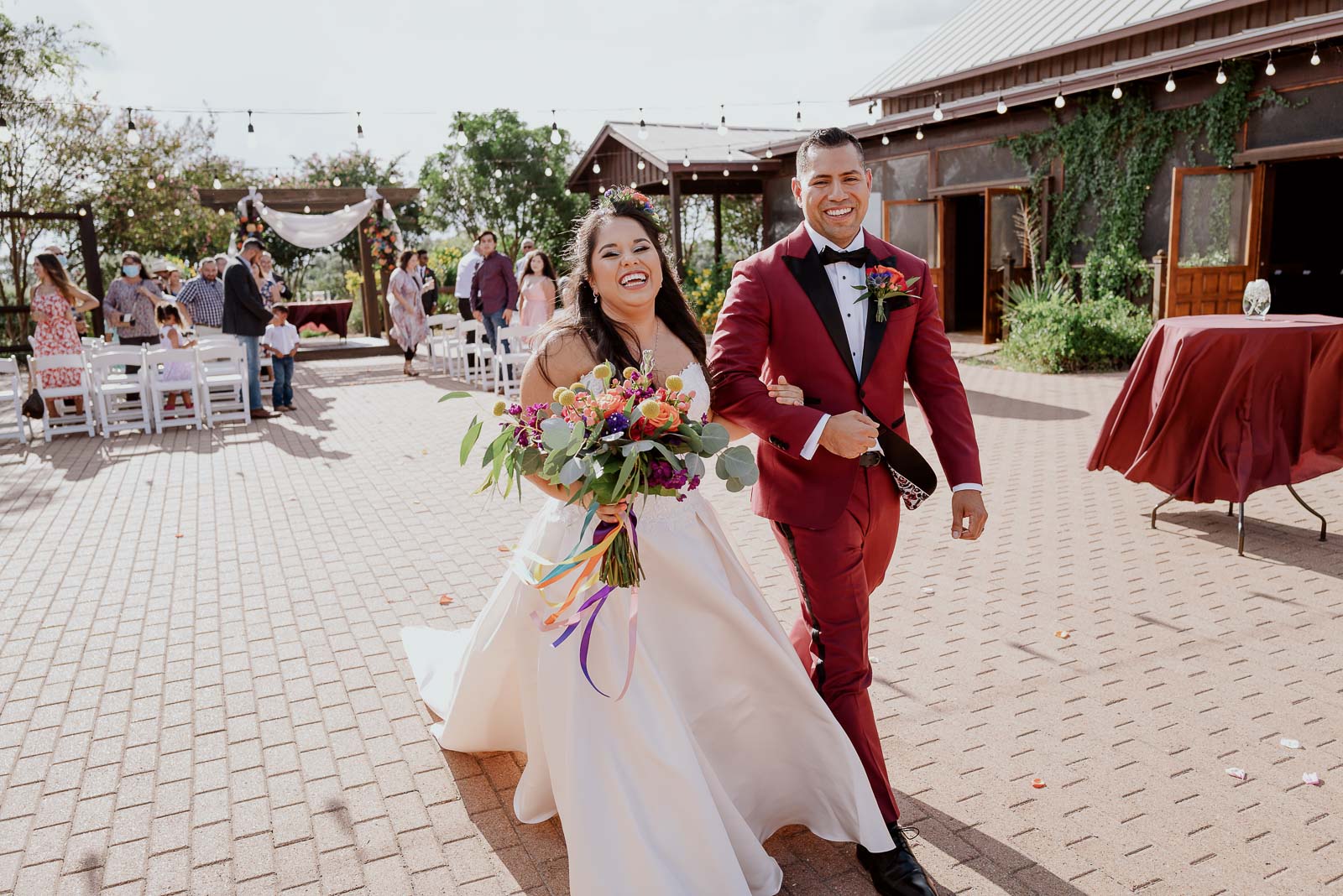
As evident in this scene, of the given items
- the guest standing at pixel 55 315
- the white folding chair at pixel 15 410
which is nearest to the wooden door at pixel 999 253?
the guest standing at pixel 55 315

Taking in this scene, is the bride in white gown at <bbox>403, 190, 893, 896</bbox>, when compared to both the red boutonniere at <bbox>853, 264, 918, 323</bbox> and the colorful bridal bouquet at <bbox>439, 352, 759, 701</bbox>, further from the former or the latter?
the red boutonniere at <bbox>853, 264, 918, 323</bbox>

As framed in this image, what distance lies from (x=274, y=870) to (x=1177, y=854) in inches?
108

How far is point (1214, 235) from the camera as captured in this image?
13117mm

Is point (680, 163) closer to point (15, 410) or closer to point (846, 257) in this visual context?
point (15, 410)

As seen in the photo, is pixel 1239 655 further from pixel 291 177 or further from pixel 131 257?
pixel 291 177

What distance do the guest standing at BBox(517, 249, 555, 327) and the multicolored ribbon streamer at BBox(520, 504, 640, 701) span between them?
34.0ft

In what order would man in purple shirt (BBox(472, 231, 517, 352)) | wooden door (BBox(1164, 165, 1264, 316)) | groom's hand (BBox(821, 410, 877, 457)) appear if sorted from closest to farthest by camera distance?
1. groom's hand (BBox(821, 410, 877, 457))
2. wooden door (BBox(1164, 165, 1264, 316))
3. man in purple shirt (BBox(472, 231, 517, 352))

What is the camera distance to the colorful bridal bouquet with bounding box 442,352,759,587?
7.82 feet

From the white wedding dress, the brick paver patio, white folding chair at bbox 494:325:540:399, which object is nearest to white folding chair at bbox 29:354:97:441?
the brick paver patio

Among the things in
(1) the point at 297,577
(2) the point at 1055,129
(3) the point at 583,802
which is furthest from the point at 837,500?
(2) the point at 1055,129

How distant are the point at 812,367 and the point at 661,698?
1.09 meters

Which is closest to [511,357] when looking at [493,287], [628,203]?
[493,287]

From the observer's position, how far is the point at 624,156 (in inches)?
918

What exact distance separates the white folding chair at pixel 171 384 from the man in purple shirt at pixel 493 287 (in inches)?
164
